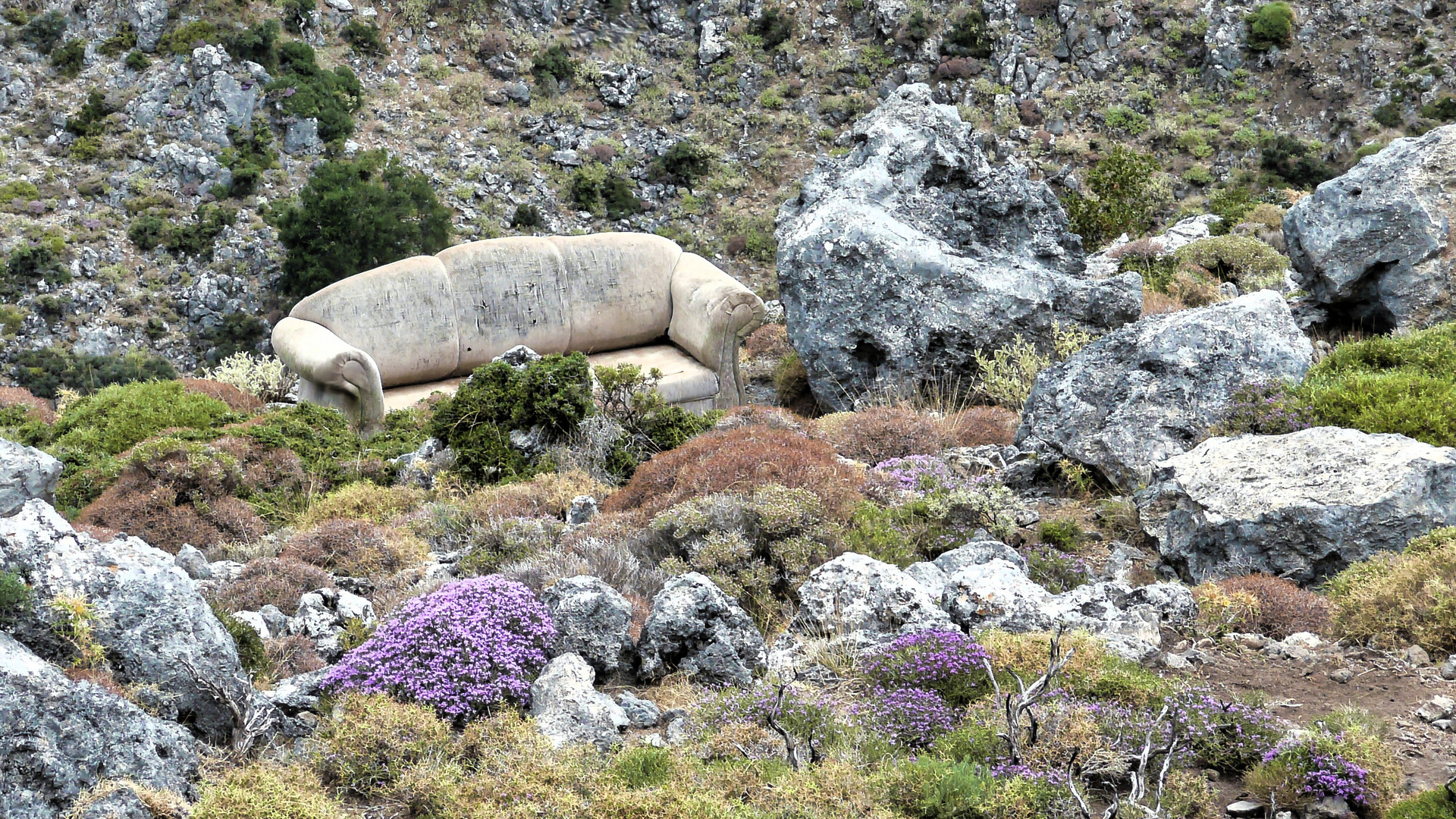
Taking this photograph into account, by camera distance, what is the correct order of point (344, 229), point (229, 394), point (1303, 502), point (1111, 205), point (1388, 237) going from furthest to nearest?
point (344, 229), point (1111, 205), point (229, 394), point (1388, 237), point (1303, 502)

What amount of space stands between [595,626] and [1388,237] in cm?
816

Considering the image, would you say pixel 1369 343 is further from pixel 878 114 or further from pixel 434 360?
pixel 434 360

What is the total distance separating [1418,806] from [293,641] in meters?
4.18

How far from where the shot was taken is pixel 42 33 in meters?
26.1

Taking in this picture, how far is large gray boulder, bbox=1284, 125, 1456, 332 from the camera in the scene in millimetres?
9578

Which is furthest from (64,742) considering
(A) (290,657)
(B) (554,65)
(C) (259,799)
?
(B) (554,65)

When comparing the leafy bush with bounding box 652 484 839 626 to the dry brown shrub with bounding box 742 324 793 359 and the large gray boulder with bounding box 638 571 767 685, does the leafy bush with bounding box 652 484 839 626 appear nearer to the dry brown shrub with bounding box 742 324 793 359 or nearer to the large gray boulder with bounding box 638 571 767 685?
the large gray boulder with bounding box 638 571 767 685

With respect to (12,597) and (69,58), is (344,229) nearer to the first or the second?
(69,58)

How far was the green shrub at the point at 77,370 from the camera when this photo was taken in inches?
801

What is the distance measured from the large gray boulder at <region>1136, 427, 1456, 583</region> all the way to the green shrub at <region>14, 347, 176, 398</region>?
1872cm

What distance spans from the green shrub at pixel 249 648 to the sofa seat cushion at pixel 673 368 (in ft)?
19.5

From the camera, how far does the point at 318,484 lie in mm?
8367

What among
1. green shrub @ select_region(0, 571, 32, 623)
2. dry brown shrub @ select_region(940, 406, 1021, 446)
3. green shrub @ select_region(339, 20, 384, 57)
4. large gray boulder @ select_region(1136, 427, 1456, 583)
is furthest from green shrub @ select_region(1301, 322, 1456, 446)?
green shrub @ select_region(339, 20, 384, 57)

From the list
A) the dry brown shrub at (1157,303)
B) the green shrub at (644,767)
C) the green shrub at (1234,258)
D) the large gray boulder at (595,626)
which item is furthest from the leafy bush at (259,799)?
the green shrub at (1234,258)
